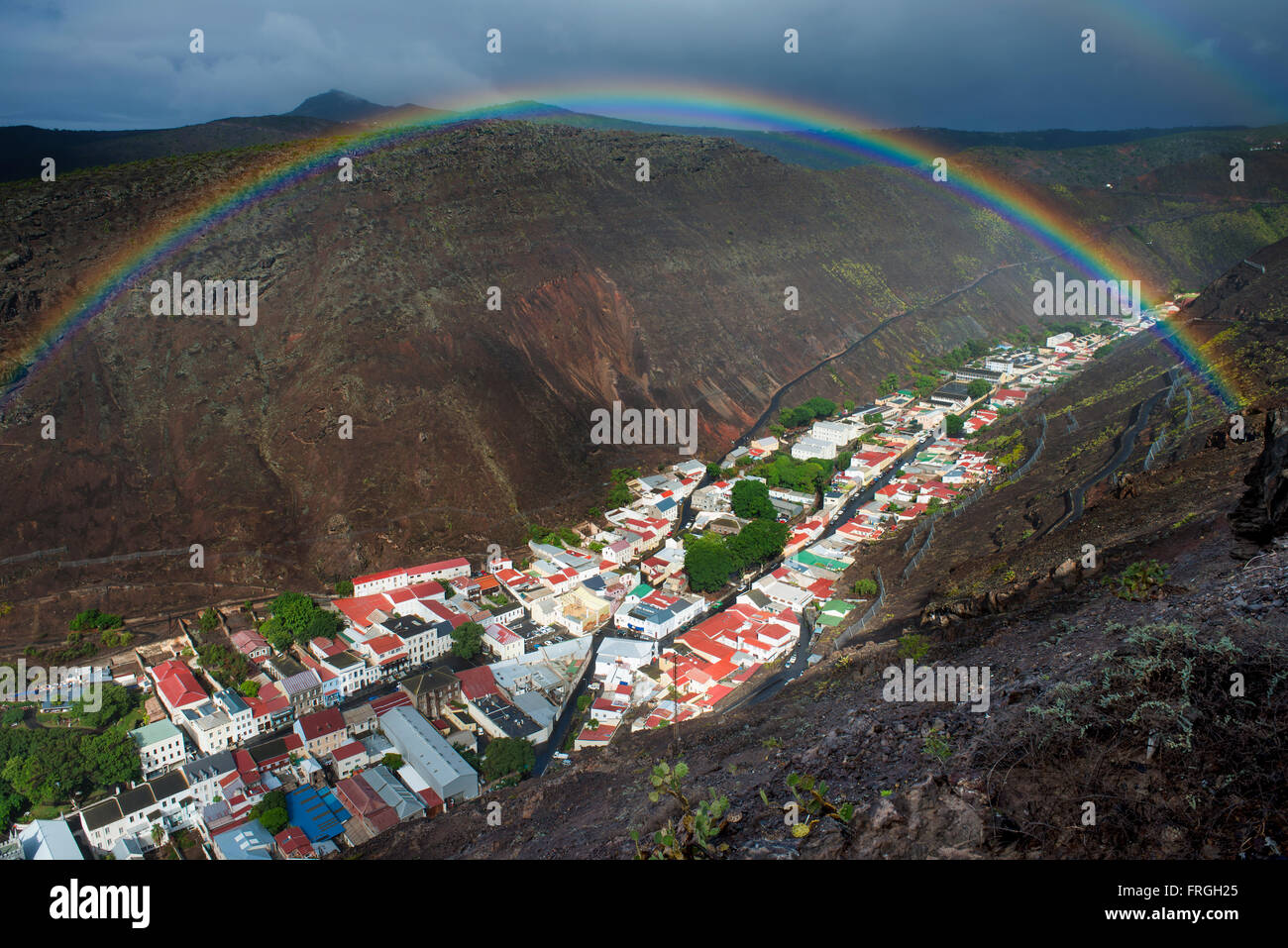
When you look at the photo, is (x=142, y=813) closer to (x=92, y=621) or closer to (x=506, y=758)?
(x=506, y=758)

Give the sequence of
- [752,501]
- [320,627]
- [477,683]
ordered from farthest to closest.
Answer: [752,501]
[320,627]
[477,683]

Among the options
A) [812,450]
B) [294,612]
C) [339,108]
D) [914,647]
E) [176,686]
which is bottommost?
[176,686]

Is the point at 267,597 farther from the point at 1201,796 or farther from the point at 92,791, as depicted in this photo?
the point at 1201,796

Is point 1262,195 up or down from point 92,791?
up

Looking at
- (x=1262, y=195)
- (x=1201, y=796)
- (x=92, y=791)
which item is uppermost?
(x=1262, y=195)

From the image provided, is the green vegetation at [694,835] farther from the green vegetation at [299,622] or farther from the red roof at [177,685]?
the green vegetation at [299,622]

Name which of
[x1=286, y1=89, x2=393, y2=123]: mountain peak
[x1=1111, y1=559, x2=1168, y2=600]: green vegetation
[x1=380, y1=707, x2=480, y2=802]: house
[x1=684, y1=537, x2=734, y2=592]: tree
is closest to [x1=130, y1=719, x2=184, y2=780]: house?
[x1=380, y1=707, x2=480, y2=802]: house

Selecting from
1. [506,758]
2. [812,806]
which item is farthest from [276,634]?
[812,806]

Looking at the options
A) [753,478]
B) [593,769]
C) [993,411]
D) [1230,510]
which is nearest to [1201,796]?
[593,769]
